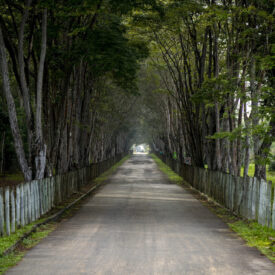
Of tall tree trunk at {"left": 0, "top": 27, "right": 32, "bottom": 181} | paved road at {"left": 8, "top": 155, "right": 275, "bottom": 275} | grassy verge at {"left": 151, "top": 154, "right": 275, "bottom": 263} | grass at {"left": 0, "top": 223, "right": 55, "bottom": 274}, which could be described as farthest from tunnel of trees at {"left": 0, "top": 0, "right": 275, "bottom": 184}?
grass at {"left": 0, "top": 223, "right": 55, "bottom": 274}

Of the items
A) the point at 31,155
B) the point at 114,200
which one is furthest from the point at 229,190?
the point at 31,155

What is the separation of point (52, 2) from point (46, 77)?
5052 mm

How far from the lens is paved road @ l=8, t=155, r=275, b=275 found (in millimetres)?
7961

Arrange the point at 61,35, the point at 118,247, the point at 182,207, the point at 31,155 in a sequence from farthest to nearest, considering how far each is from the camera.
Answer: the point at 61,35 < the point at 182,207 < the point at 31,155 < the point at 118,247

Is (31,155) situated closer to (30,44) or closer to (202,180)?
(30,44)

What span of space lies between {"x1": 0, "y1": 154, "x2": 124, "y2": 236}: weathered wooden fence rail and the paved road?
3.50 feet

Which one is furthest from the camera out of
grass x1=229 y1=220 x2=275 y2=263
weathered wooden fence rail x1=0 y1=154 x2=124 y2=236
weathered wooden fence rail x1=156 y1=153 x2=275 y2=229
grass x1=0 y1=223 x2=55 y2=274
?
weathered wooden fence rail x1=156 y1=153 x2=275 y2=229

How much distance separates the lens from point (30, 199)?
13633mm

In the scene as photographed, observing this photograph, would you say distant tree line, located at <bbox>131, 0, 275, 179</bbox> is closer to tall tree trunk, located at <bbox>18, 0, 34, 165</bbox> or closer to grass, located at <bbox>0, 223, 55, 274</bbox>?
tall tree trunk, located at <bbox>18, 0, 34, 165</bbox>

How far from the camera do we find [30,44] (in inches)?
639

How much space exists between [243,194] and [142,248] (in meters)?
6.27

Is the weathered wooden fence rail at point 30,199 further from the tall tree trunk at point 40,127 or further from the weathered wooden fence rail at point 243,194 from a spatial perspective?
the weathered wooden fence rail at point 243,194

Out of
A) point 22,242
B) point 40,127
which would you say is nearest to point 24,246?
point 22,242

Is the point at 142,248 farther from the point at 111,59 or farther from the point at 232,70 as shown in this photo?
the point at 232,70
